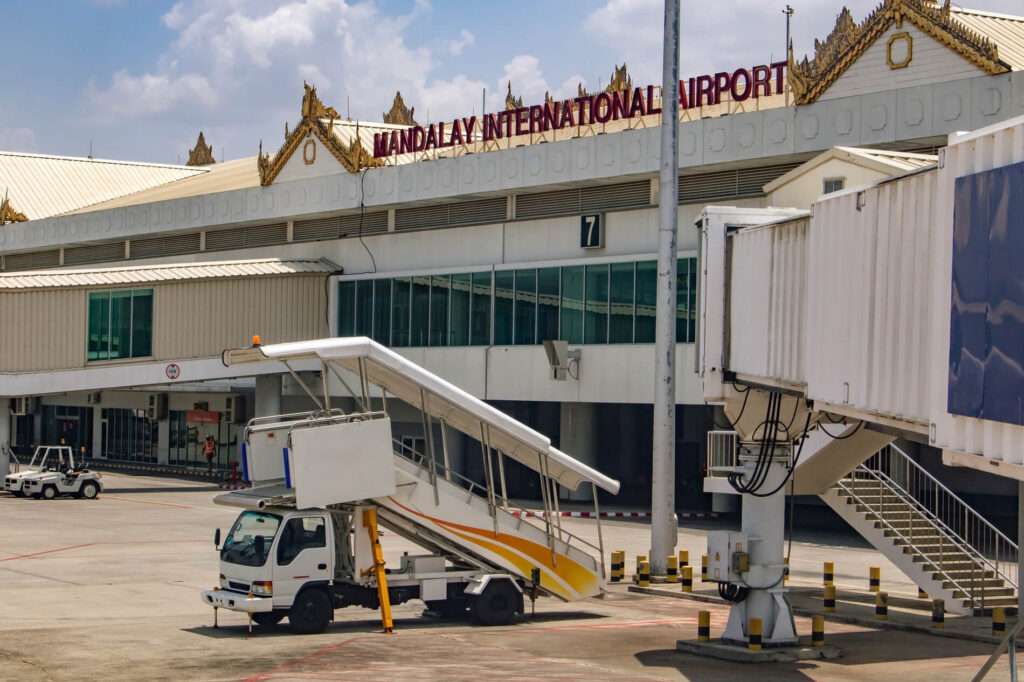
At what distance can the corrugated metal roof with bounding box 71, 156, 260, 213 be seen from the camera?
222ft

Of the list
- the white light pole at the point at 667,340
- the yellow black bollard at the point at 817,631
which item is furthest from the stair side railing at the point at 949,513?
the yellow black bollard at the point at 817,631

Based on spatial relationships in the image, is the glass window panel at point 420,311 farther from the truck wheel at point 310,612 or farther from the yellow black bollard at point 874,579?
the truck wheel at point 310,612

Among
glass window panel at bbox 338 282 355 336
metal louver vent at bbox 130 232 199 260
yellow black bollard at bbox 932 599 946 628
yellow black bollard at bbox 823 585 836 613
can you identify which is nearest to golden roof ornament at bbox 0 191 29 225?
metal louver vent at bbox 130 232 199 260

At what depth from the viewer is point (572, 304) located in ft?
157

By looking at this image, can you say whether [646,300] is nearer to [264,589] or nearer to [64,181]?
[264,589]

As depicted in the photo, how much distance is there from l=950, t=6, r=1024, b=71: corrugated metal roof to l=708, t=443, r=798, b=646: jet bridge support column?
2093 cm

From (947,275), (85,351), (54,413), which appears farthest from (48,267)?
(947,275)

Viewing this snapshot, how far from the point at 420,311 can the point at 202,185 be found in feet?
77.0

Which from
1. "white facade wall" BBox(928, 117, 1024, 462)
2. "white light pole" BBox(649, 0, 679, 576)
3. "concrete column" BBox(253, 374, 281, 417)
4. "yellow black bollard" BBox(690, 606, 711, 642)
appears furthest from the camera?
"concrete column" BBox(253, 374, 281, 417)

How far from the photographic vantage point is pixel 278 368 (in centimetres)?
5469

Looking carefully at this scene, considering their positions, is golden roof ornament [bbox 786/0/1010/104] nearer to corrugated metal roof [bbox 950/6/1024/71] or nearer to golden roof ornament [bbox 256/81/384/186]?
corrugated metal roof [bbox 950/6/1024/71]

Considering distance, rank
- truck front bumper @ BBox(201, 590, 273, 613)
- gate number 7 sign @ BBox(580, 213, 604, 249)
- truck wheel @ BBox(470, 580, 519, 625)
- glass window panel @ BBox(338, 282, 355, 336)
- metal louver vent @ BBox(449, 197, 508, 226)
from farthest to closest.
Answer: glass window panel @ BBox(338, 282, 355, 336), metal louver vent @ BBox(449, 197, 508, 226), gate number 7 sign @ BBox(580, 213, 604, 249), truck wheel @ BBox(470, 580, 519, 625), truck front bumper @ BBox(201, 590, 273, 613)

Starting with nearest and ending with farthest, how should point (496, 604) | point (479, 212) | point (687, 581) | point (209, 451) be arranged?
point (496, 604) < point (687, 581) < point (479, 212) < point (209, 451)

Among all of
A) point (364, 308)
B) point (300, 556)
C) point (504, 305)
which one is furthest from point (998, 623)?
point (364, 308)
